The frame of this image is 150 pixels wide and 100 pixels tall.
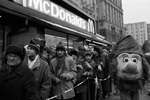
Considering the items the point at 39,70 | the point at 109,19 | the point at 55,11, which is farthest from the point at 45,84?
the point at 109,19

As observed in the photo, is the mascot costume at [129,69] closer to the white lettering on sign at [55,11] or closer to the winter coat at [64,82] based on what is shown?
the winter coat at [64,82]

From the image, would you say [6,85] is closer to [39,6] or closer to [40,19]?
[40,19]

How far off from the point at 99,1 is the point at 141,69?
179 feet

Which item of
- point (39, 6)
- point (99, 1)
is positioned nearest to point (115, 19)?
point (99, 1)

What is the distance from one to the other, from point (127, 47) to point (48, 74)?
2062 millimetres

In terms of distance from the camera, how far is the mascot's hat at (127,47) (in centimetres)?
497

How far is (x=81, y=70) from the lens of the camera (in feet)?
19.2

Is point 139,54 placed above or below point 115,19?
below

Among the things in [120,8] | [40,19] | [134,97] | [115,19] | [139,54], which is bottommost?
[134,97]

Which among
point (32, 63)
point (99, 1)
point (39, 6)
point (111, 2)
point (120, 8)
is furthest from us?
point (120, 8)

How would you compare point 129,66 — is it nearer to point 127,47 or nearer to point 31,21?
point 127,47

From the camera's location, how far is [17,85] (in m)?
2.88

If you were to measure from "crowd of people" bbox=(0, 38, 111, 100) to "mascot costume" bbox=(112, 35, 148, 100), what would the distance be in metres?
0.99

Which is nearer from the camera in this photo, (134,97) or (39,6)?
(134,97)
